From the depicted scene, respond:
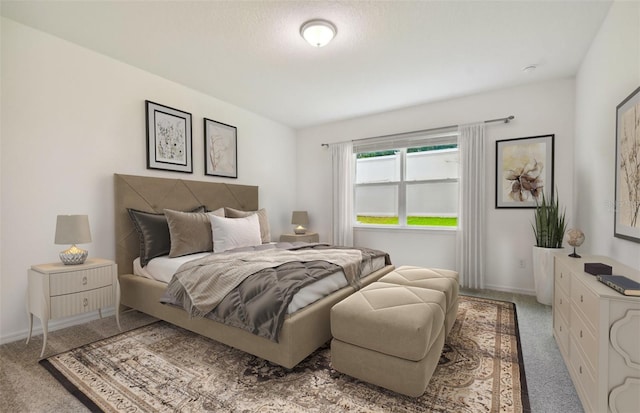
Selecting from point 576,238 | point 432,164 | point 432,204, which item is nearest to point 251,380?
point 576,238

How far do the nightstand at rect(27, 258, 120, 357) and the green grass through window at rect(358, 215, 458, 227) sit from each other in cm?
351

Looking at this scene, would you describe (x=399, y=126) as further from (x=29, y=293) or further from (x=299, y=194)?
(x=29, y=293)

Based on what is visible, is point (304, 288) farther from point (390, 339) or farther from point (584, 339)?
point (584, 339)

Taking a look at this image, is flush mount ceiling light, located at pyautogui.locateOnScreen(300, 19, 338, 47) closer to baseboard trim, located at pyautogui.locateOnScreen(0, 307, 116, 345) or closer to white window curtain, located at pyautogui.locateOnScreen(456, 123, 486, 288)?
white window curtain, located at pyautogui.locateOnScreen(456, 123, 486, 288)

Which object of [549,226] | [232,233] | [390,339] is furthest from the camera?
[232,233]

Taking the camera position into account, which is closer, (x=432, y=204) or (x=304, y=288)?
(x=304, y=288)

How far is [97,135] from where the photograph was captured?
2.83 meters

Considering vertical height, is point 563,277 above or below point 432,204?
below

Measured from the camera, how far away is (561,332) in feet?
6.72

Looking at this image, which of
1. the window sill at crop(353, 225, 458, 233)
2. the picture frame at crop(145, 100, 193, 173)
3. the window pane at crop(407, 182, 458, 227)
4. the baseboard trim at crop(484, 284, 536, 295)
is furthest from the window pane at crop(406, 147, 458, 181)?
the picture frame at crop(145, 100, 193, 173)

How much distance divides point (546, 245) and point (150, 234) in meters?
4.18

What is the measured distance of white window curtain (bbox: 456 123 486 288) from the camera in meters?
3.74

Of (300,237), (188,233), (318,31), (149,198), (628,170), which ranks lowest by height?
(300,237)

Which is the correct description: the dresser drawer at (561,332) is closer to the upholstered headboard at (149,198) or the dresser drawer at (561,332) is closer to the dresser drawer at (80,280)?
the dresser drawer at (80,280)
